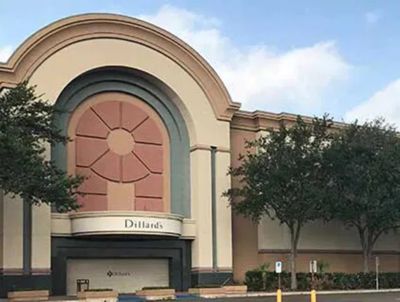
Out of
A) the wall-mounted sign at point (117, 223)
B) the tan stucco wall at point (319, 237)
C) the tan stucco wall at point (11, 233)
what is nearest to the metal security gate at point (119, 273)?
the wall-mounted sign at point (117, 223)

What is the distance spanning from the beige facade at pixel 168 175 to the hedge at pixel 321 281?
5.73ft

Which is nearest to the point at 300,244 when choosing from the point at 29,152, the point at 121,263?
the point at 121,263

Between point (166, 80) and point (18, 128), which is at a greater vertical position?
point (166, 80)

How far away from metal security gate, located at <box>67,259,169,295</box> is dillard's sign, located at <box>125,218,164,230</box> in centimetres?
411

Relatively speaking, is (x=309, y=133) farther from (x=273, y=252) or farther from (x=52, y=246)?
(x=52, y=246)

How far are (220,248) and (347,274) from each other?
8918 millimetres

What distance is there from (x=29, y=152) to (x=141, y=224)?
31.0 ft

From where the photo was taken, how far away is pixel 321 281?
45.9 m

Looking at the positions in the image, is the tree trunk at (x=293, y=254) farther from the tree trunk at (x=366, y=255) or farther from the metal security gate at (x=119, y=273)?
the metal security gate at (x=119, y=273)

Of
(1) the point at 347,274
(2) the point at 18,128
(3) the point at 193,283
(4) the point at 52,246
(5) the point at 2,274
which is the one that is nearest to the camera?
(2) the point at 18,128

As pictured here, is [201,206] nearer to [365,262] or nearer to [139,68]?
[139,68]

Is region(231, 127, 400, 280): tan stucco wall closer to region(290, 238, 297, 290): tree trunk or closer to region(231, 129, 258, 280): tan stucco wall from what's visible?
region(231, 129, 258, 280): tan stucco wall

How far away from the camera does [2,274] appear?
37.9 meters

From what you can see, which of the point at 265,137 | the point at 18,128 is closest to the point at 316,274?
the point at 265,137
